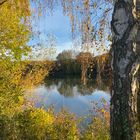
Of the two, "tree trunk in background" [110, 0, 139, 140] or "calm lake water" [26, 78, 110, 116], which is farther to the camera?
"calm lake water" [26, 78, 110, 116]

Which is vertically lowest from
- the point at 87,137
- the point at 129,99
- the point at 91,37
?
the point at 87,137

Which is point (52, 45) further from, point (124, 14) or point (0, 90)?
point (124, 14)

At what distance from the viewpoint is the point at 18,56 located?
1683cm

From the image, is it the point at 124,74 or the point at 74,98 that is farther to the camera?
the point at 74,98

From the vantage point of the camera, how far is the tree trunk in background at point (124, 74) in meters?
6.38

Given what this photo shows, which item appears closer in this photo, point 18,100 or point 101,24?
point 101,24

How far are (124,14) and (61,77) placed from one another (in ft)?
142

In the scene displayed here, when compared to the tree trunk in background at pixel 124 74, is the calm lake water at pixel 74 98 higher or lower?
lower

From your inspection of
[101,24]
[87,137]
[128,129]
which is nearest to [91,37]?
[101,24]

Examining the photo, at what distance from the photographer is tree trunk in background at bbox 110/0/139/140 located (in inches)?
251

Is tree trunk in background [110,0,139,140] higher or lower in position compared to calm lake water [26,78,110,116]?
higher

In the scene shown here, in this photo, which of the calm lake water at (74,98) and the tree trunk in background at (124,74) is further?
the calm lake water at (74,98)

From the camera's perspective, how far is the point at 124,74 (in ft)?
21.0

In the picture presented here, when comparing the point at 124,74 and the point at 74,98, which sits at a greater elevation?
the point at 124,74
